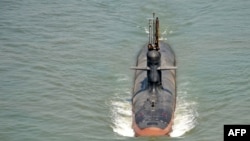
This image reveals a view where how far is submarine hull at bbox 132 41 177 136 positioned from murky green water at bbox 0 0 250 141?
978mm

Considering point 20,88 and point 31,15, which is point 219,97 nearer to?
point 20,88

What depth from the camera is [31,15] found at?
242ft

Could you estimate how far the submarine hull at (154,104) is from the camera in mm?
42062

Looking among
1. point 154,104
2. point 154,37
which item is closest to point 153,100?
point 154,104

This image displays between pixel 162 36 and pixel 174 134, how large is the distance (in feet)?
81.6

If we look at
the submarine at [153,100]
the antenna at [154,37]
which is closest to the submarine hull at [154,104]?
the submarine at [153,100]

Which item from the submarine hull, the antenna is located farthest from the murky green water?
the antenna

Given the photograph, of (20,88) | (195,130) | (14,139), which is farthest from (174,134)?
(20,88)

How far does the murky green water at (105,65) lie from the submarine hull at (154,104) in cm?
98

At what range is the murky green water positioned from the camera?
46000 millimetres

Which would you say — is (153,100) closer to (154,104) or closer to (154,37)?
(154,104)

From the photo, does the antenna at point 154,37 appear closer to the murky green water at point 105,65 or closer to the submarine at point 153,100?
the murky green water at point 105,65

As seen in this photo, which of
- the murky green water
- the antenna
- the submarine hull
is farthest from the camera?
the antenna

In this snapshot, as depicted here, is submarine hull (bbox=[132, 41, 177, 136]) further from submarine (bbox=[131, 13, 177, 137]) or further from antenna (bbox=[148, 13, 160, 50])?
antenna (bbox=[148, 13, 160, 50])
